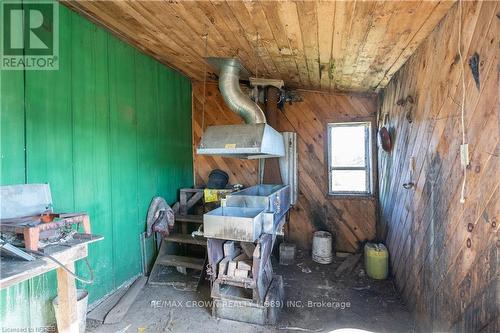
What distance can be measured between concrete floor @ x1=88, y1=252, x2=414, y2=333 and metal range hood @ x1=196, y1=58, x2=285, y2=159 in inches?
58.5

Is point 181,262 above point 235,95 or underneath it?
underneath

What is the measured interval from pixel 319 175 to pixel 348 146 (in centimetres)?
58

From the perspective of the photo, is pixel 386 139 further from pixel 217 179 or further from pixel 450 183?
pixel 217 179

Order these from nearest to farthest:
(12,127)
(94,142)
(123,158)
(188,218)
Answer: (12,127), (94,142), (123,158), (188,218)

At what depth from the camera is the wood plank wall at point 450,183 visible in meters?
Answer: 1.21

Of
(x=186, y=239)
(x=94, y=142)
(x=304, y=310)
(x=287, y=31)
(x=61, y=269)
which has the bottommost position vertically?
(x=304, y=310)

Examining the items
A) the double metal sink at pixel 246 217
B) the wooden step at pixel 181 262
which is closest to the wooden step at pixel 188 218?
the wooden step at pixel 181 262

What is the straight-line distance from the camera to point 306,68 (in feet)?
9.30

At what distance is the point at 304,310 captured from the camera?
8.08 feet

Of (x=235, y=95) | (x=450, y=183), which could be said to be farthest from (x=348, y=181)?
(x=450, y=183)

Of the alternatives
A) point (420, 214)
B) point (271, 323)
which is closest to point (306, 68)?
point (420, 214)

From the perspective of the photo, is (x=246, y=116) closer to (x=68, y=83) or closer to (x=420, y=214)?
(x=68, y=83)

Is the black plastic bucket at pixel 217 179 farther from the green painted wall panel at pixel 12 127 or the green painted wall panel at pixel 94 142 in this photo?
the green painted wall panel at pixel 12 127

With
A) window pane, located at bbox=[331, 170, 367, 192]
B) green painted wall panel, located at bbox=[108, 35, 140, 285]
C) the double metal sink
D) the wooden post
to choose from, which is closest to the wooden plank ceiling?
green painted wall panel, located at bbox=[108, 35, 140, 285]
